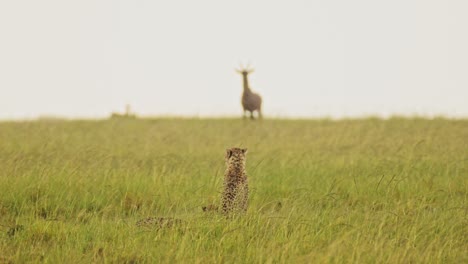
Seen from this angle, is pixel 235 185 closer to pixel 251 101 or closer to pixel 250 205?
pixel 250 205

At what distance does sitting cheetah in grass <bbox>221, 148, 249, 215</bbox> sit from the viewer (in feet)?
22.1

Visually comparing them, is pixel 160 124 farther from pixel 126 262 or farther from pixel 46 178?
pixel 126 262

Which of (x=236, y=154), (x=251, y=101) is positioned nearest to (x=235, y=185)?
(x=236, y=154)

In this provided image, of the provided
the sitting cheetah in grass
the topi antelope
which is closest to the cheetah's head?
the sitting cheetah in grass

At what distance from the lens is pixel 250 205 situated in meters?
7.60

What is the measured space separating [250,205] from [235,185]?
927 millimetres

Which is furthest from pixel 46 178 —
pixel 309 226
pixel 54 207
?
pixel 309 226

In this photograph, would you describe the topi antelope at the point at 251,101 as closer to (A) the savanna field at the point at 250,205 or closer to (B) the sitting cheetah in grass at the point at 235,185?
(A) the savanna field at the point at 250,205

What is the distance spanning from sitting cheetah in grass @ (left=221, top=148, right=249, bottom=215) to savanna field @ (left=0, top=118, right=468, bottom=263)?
18cm

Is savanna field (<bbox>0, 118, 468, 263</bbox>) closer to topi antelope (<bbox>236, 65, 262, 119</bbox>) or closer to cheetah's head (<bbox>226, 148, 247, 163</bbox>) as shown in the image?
cheetah's head (<bbox>226, 148, 247, 163</bbox>)

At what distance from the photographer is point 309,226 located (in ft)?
20.7

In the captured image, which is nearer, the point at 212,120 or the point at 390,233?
the point at 390,233

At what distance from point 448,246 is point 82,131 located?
13564 millimetres

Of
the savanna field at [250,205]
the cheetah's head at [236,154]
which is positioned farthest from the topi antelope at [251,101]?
the cheetah's head at [236,154]
